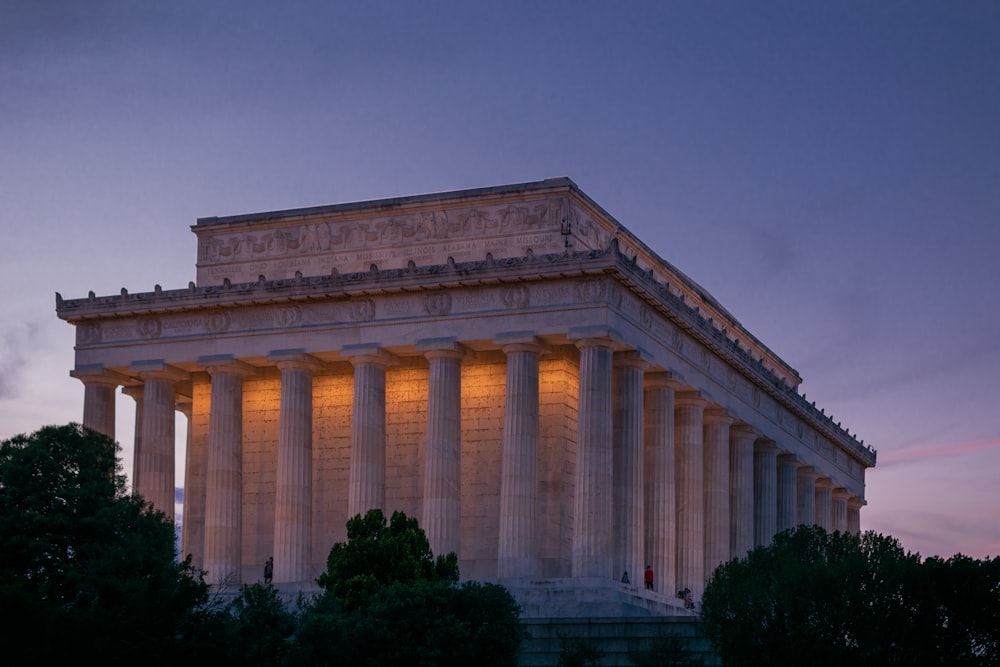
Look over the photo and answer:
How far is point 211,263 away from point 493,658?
39453mm

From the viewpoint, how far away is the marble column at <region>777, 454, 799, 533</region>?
109 meters

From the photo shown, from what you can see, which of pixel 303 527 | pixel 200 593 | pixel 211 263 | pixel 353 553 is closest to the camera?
pixel 200 593

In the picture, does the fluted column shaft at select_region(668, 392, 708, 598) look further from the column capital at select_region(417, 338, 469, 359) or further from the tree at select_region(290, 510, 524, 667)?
the tree at select_region(290, 510, 524, 667)

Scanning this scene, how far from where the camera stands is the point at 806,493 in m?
115

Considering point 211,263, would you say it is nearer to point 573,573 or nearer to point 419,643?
point 573,573

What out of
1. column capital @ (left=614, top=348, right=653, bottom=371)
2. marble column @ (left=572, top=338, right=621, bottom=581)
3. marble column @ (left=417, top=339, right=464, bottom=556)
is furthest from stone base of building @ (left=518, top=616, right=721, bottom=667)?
column capital @ (left=614, top=348, right=653, bottom=371)

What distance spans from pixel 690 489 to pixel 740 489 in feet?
27.9

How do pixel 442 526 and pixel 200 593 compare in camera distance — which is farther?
pixel 442 526

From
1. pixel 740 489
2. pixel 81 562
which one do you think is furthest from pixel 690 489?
pixel 81 562

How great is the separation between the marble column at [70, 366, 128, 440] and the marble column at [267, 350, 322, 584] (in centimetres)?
934

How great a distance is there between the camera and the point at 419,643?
199 feet

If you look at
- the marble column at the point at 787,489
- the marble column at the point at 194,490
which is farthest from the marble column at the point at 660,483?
the marble column at the point at 194,490

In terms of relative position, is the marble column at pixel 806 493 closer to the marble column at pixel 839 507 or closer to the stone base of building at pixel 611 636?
the marble column at pixel 839 507

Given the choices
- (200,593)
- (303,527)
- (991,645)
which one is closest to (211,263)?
(303,527)
